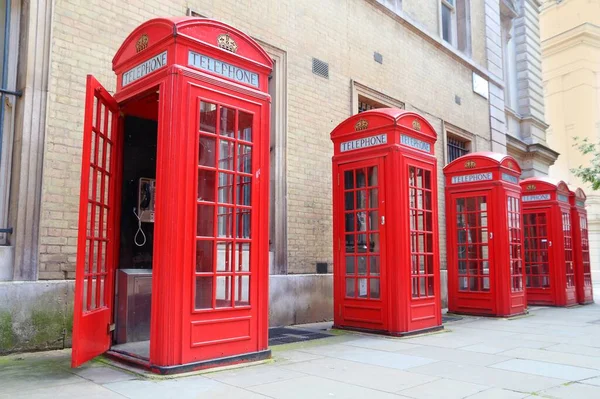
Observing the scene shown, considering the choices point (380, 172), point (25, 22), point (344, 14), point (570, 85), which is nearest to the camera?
point (25, 22)

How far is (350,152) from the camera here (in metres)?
7.53

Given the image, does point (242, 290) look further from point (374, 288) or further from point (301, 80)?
point (301, 80)

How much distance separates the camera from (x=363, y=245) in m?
7.38

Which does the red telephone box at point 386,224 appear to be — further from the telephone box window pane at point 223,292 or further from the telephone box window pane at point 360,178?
the telephone box window pane at point 223,292

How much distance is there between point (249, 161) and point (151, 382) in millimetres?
2248

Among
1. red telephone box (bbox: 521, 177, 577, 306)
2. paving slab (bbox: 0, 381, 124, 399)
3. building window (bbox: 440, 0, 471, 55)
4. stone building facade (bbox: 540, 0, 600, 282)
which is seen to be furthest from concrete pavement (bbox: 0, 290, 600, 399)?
stone building facade (bbox: 540, 0, 600, 282)

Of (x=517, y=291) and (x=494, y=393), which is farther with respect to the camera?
(x=517, y=291)

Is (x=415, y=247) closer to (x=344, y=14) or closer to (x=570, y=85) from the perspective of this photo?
(x=344, y=14)

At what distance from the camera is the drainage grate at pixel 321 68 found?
9414 mm

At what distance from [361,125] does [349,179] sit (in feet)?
2.58

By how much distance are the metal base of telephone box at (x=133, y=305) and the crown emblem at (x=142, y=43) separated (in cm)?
232

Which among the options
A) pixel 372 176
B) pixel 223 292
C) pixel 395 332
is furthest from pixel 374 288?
pixel 223 292

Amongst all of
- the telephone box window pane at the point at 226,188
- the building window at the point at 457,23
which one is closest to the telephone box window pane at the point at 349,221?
the telephone box window pane at the point at 226,188

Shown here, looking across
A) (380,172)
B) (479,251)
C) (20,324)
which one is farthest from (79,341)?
(479,251)
